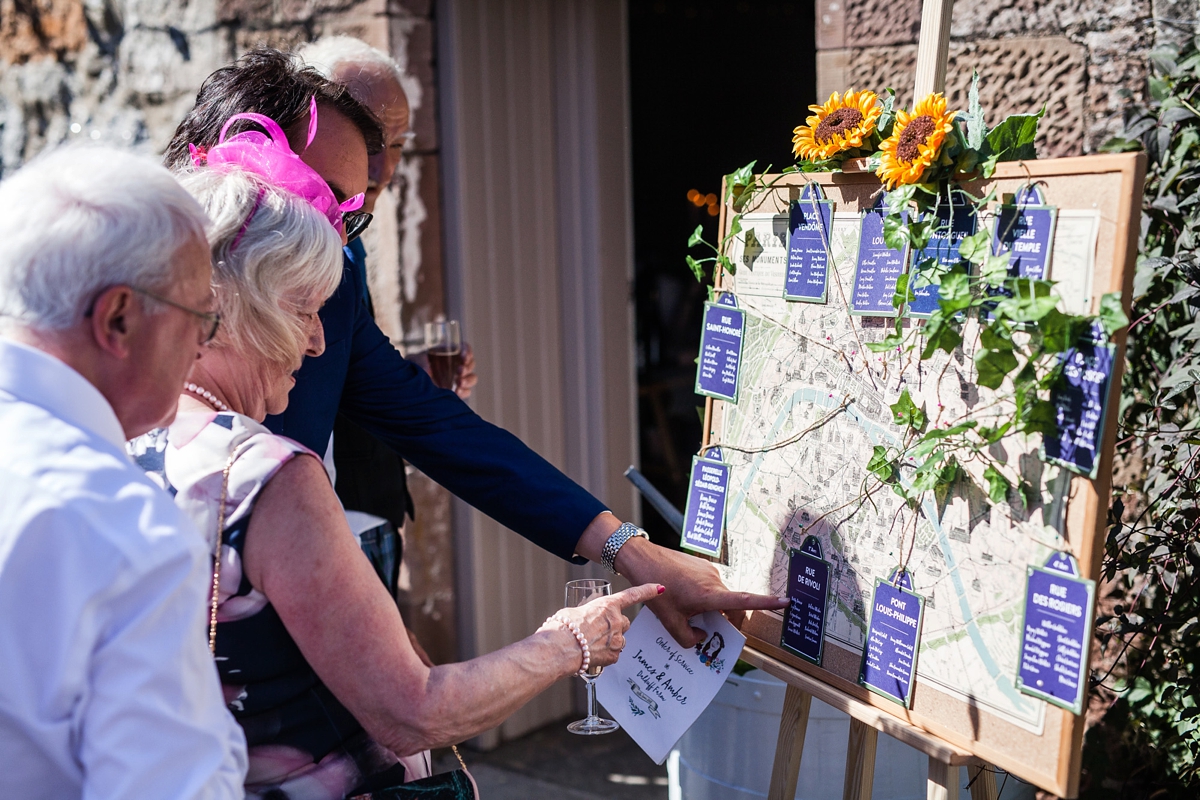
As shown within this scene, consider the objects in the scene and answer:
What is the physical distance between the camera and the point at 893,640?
151cm

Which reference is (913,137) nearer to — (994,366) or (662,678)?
Answer: (994,366)

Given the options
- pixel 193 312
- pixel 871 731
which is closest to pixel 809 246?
pixel 871 731

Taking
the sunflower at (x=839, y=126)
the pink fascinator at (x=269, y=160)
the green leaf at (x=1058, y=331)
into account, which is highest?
the sunflower at (x=839, y=126)

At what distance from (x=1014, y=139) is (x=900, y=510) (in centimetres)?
52

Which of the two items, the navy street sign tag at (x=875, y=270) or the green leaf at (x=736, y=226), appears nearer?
the navy street sign tag at (x=875, y=270)

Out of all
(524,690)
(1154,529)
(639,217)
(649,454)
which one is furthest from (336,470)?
(639,217)

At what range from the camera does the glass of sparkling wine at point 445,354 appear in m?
2.60

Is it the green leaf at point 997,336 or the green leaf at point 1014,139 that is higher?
the green leaf at point 1014,139

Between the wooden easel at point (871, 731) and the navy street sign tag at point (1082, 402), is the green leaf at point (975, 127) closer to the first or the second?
the wooden easel at point (871, 731)

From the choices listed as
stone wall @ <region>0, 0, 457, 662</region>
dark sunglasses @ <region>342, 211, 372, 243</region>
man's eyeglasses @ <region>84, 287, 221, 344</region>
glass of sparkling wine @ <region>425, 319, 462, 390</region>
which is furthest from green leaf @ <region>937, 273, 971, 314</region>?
stone wall @ <region>0, 0, 457, 662</region>

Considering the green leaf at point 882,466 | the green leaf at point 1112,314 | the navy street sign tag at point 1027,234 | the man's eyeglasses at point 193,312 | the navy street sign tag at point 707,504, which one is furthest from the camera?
the navy street sign tag at point 707,504

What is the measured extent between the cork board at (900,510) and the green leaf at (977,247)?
0.22 feet

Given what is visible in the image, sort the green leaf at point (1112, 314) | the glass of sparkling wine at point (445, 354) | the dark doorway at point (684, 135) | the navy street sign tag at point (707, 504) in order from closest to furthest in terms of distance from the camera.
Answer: the green leaf at point (1112, 314)
the navy street sign tag at point (707, 504)
the glass of sparkling wine at point (445, 354)
the dark doorway at point (684, 135)

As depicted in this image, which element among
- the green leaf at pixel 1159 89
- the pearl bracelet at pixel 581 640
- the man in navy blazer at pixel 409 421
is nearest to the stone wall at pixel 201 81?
the man in navy blazer at pixel 409 421
